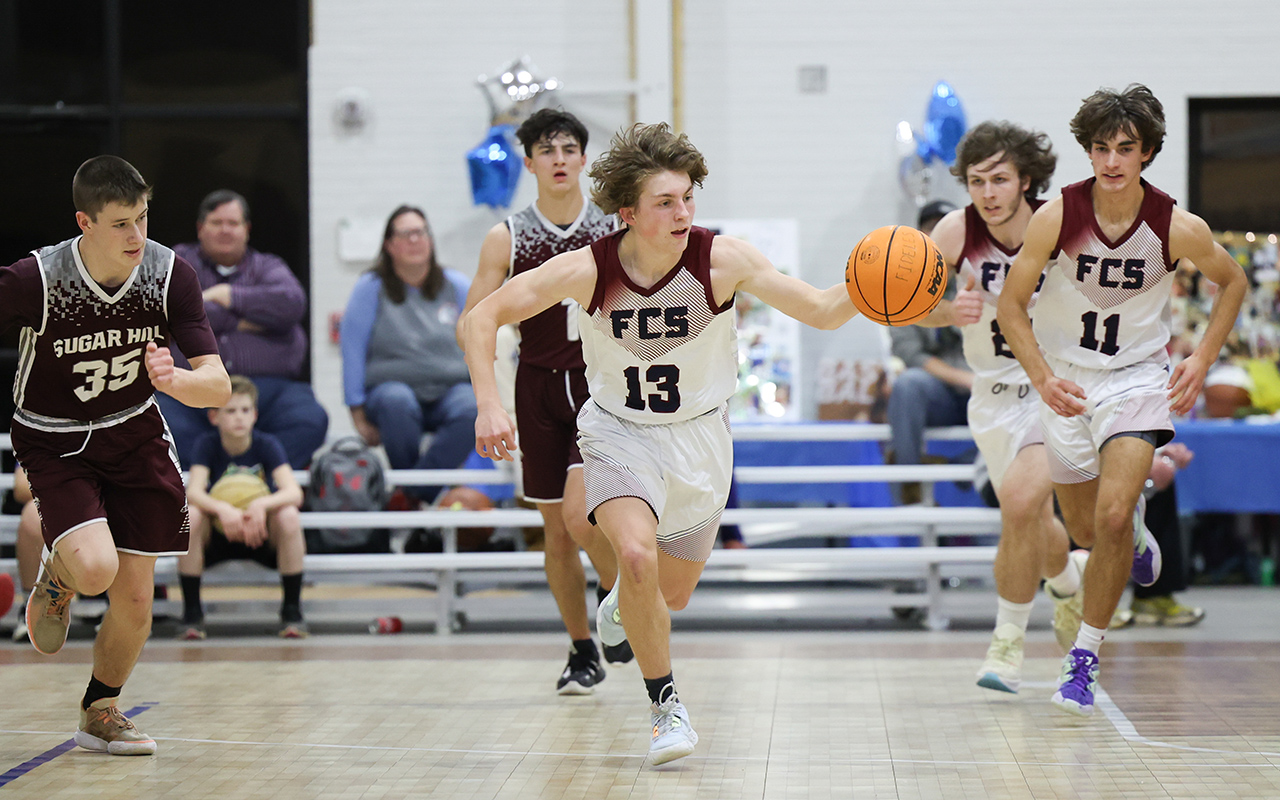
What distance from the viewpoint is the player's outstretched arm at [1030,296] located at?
4242 mm

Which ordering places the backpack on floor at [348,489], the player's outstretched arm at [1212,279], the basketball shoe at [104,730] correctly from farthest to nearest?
the backpack on floor at [348,489] → the player's outstretched arm at [1212,279] → the basketball shoe at [104,730]

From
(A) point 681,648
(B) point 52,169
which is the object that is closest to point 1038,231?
(A) point 681,648

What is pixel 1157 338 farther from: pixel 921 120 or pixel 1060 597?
pixel 921 120

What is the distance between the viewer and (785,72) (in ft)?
29.6

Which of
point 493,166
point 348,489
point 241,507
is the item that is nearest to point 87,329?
point 241,507

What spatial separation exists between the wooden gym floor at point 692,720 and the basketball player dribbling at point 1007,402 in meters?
0.25

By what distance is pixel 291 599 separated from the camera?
20.1ft

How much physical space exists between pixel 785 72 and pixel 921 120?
979 mm

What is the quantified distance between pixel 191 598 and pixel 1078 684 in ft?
12.9

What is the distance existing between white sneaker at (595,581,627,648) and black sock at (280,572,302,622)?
246cm

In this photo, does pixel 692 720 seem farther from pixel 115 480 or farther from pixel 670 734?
pixel 115 480

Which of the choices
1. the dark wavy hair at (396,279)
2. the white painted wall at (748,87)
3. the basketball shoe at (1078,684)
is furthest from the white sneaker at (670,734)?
the white painted wall at (748,87)

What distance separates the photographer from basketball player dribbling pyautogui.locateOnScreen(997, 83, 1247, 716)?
410cm

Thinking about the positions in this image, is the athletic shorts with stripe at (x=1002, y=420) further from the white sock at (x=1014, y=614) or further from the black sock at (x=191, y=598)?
the black sock at (x=191, y=598)
